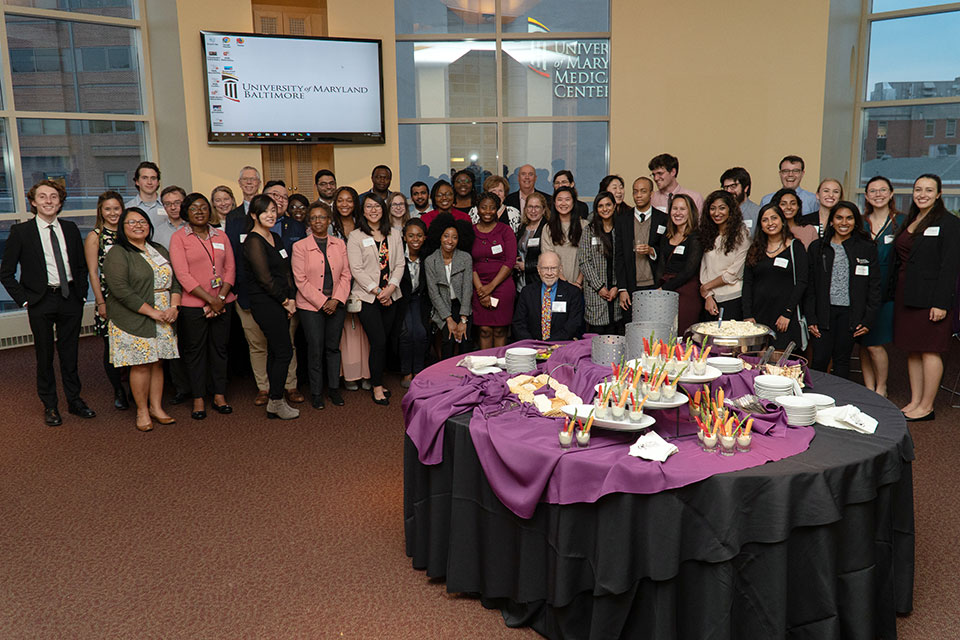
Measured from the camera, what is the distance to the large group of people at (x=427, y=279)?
17.1ft

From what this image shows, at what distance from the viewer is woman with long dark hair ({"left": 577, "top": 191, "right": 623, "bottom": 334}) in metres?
5.93

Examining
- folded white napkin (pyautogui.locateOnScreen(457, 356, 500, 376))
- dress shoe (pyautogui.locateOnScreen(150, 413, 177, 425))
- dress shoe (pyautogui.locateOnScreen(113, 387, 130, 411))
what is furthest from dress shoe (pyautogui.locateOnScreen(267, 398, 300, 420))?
folded white napkin (pyautogui.locateOnScreen(457, 356, 500, 376))

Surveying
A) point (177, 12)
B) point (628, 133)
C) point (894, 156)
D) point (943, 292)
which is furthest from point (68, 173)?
point (894, 156)

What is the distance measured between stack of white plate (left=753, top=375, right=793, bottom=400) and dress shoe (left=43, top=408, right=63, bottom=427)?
491 centimetres

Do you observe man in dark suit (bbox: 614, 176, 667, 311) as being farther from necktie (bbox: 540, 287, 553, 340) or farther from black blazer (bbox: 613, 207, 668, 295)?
necktie (bbox: 540, 287, 553, 340)

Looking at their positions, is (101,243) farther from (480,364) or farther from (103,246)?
(480,364)

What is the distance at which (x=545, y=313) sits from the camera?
5.44 m

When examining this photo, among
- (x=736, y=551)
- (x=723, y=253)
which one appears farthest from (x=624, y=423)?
(x=723, y=253)

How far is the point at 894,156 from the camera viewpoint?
9.38m

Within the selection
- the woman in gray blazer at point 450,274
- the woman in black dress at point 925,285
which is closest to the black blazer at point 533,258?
the woman in gray blazer at point 450,274

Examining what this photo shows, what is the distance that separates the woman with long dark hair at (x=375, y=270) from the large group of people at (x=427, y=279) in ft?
0.05

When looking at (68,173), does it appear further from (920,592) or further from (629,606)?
(920,592)

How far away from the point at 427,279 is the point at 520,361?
2.61m

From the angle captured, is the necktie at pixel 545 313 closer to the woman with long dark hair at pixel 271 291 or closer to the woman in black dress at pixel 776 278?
the woman in black dress at pixel 776 278
